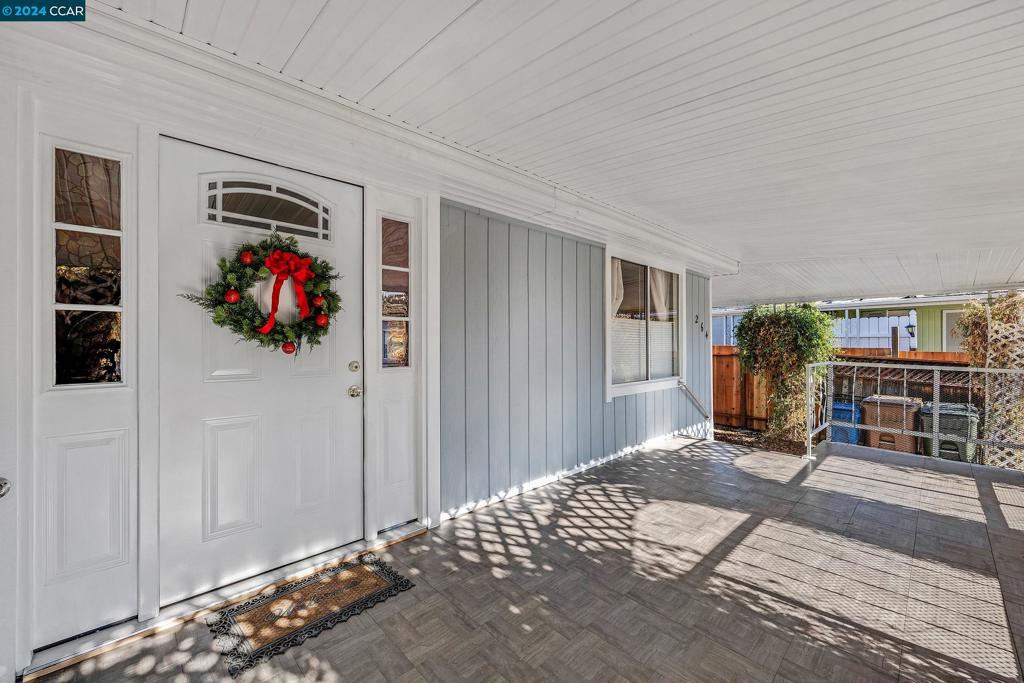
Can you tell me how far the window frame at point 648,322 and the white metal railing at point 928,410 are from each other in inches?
55.4

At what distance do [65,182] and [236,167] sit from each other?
65 cm

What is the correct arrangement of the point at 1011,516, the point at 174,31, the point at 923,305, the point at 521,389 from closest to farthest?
the point at 174,31
the point at 1011,516
the point at 521,389
the point at 923,305

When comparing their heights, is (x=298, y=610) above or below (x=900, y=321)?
below

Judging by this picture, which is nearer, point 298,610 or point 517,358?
point 298,610

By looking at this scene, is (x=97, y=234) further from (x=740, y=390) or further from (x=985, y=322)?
(x=985, y=322)

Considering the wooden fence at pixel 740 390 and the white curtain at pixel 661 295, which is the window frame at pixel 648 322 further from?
the wooden fence at pixel 740 390

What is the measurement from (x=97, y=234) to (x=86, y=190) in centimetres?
18

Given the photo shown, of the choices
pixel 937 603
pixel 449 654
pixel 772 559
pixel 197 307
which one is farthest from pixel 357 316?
pixel 937 603

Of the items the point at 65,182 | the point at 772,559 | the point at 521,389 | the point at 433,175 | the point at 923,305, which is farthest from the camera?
the point at 923,305

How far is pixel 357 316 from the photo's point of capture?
267cm

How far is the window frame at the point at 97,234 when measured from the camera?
5.83 ft

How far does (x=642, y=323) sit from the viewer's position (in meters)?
5.03

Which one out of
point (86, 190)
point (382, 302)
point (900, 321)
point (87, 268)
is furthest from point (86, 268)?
point (900, 321)

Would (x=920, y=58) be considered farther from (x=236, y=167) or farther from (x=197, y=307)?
(x=197, y=307)
